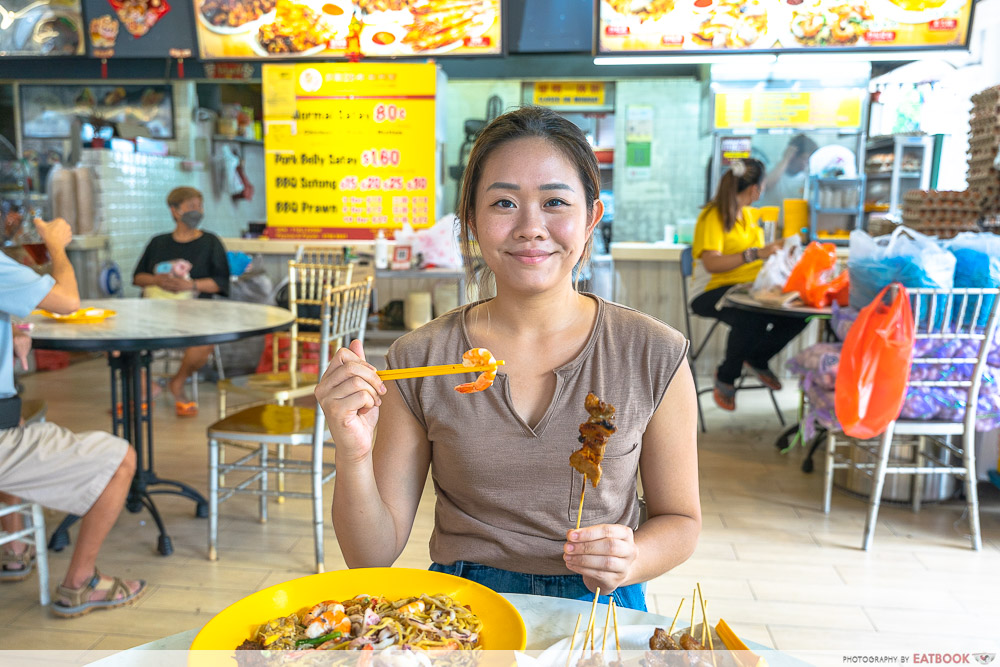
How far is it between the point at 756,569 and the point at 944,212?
233 cm

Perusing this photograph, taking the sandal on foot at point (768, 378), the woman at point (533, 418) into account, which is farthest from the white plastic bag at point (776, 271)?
the woman at point (533, 418)

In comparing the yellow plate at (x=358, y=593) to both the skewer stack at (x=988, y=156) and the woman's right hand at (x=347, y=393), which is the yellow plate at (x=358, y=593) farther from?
the skewer stack at (x=988, y=156)

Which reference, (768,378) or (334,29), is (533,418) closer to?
(768,378)

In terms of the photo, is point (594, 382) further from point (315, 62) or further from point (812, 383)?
point (315, 62)

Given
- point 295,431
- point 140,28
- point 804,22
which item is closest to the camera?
point 295,431

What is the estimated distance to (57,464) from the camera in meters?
2.34

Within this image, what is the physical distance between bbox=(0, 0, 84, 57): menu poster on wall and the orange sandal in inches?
109

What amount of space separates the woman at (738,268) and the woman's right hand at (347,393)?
3670 millimetres

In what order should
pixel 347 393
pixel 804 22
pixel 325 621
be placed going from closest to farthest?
pixel 325 621 → pixel 347 393 → pixel 804 22

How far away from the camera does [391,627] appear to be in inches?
33.7

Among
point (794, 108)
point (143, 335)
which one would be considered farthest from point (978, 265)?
point (794, 108)

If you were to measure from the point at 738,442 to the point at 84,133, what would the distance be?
19.3ft

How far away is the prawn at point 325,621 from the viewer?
85 cm

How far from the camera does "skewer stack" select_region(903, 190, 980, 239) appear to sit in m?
3.86
